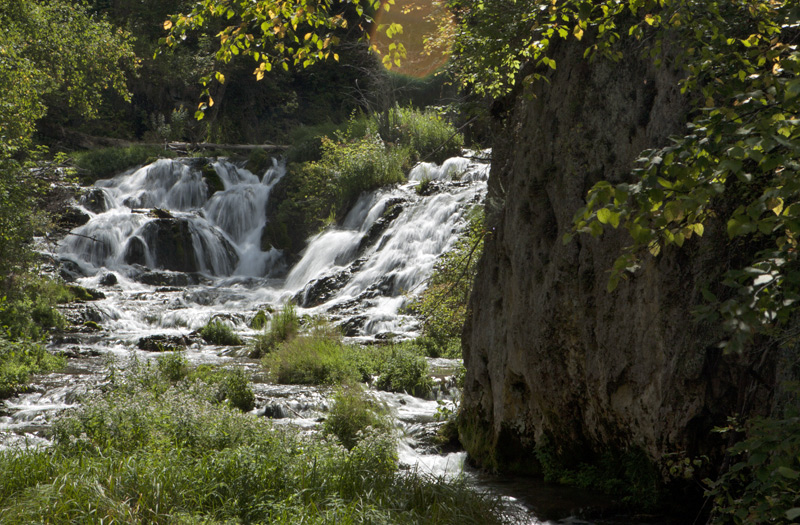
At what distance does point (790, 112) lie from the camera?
7.11 feet

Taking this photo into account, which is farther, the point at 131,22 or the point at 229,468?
the point at 131,22

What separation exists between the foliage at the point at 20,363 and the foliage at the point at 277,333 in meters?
3.49

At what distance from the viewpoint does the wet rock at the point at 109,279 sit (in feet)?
64.1

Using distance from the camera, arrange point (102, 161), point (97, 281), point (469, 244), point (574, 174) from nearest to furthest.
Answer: point (574, 174) → point (469, 244) → point (97, 281) → point (102, 161)

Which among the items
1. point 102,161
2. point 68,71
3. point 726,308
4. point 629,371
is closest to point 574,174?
point 629,371

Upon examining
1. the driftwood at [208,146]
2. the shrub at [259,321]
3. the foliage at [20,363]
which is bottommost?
the foliage at [20,363]

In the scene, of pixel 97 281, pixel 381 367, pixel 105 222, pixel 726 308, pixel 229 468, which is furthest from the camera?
pixel 105 222

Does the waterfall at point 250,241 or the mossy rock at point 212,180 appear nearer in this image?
the waterfall at point 250,241

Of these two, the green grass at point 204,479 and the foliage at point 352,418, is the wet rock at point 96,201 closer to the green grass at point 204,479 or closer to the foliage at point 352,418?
the foliage at point 352,418

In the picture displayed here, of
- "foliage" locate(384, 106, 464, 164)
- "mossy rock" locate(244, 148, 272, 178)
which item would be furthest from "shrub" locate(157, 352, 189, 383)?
"mossy rock" locate(244, 148, 272, 178)

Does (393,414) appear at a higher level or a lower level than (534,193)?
lower

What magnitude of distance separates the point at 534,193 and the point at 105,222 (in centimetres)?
1912

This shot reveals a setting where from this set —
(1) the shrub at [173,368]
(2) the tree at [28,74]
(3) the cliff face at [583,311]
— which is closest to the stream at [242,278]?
(3) the cliff face at [583,311]

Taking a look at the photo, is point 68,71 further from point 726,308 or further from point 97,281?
point 726,308
